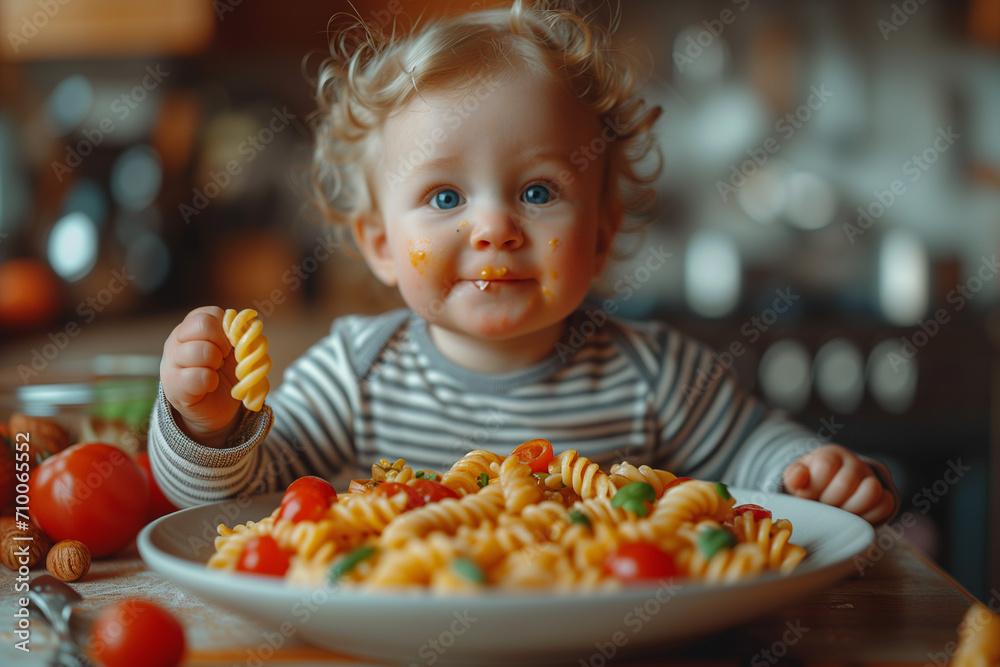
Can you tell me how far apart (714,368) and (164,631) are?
101 centimetres

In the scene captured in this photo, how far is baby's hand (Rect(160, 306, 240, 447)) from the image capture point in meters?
0.92

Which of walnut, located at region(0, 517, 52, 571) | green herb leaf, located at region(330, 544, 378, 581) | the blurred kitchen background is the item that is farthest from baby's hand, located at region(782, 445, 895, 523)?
the blurred kitchen background

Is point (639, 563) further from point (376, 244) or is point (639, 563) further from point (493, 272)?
point (376, 244)

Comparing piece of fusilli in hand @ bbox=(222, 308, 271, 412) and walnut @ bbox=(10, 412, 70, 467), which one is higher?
piece of fusilli in hand @ bbox=(222, 308, 271, 412)

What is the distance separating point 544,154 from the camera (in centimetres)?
113

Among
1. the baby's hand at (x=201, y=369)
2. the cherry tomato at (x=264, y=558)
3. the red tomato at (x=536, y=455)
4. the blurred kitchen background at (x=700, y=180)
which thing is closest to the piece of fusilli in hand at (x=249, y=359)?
the baby's hand at (x=201, y=369)

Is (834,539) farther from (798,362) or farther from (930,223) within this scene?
(930,223)

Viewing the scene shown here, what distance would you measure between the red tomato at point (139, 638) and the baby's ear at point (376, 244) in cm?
81

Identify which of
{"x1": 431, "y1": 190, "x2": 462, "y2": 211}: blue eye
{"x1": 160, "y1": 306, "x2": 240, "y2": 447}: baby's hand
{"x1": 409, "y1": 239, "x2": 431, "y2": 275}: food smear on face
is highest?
{"x1": 431, "y1": 190, "x2": 462, "y2": 211}: blue eye

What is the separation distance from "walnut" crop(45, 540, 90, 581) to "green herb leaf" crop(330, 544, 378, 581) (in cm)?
38

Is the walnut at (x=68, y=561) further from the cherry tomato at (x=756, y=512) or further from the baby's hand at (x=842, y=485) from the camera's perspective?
the baby's hand at (x=842, y=485)

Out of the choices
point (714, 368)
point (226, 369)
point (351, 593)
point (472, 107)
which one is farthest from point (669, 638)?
point (714, 368)

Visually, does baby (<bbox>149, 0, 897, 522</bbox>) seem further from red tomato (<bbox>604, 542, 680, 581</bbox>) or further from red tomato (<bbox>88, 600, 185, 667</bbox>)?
red tomato (<bbox>604, 542, 680, 581</bbox>)

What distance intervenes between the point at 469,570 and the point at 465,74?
2.59ft
